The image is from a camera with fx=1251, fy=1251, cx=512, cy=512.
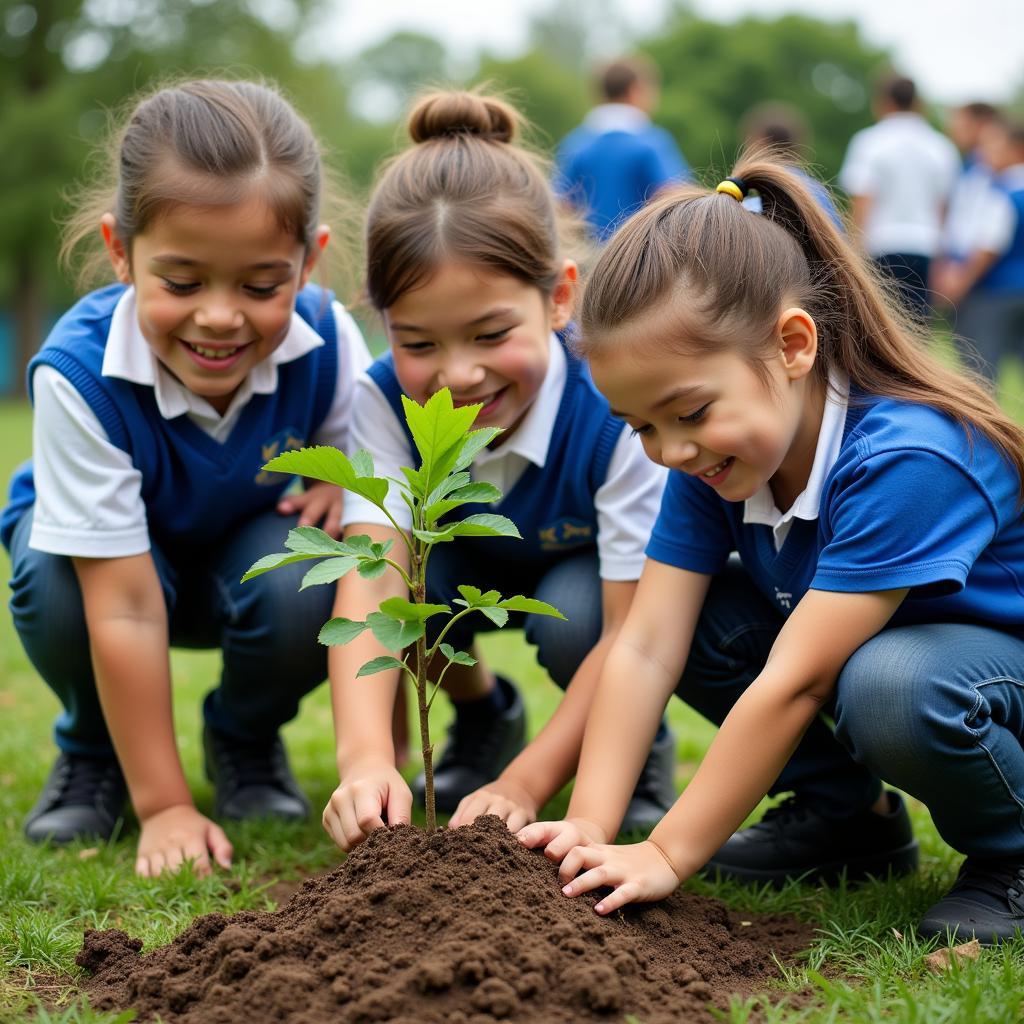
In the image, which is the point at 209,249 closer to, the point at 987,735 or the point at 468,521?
the point at 468,521

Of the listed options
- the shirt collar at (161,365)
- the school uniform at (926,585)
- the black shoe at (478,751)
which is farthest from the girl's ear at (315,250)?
the black shoe at (478,751)

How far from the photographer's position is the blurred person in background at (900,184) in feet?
27.0

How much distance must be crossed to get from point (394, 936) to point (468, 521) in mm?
670

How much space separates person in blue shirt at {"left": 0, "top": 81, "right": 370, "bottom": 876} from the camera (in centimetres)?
281

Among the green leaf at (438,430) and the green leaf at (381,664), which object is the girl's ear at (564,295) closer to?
the green leaf at (438,430)

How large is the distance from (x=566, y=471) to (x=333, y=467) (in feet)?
3.64

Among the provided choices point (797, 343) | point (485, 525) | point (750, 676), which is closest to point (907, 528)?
point (797, 343)

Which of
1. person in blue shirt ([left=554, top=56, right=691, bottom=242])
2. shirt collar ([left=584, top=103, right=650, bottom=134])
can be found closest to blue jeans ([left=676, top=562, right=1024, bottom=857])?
person in blue shirt ([left=554, top=56, right=691, bottom=242])

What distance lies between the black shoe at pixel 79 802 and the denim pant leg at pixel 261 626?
31cm

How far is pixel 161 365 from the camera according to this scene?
299 cm

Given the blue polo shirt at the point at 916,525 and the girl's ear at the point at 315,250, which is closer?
the blue polo shirt at the point at 916,525

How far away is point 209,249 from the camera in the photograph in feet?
9.08

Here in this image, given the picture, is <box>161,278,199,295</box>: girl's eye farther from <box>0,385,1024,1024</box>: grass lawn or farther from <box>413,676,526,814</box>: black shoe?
<box>413,676,526,814</box>: black shoe

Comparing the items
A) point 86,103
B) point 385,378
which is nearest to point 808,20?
point 86,103
